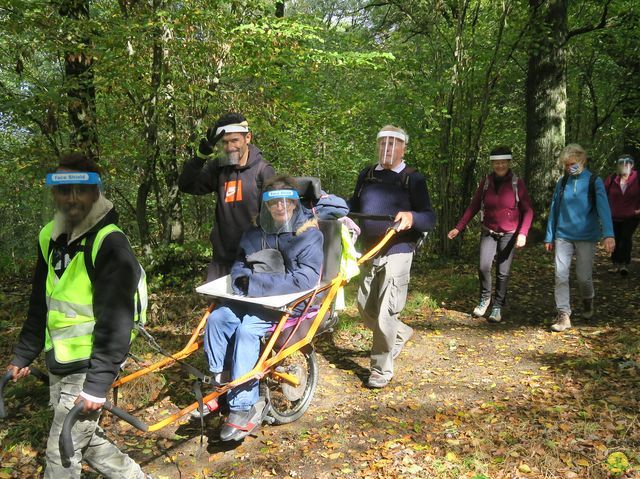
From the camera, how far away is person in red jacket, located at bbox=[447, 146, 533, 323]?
672 centimetres

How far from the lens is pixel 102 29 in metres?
5.96

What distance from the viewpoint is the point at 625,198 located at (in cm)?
885

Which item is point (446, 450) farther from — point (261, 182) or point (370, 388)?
point (261, 182)

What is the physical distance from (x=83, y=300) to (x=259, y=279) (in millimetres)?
1403

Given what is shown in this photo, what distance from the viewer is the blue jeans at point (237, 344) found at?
3.67m

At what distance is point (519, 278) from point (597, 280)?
130 cm

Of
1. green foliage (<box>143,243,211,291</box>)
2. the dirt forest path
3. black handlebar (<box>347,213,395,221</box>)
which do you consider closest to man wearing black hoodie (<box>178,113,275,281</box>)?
black handlebar (<box>347,213,395,221</box>)

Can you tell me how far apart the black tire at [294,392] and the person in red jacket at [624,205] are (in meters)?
7.04

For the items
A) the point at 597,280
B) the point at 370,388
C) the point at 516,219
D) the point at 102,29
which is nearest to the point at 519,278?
the point at 597,280

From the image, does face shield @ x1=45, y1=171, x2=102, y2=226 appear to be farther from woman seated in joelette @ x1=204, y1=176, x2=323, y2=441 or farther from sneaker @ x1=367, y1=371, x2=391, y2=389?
sneaker @ x1=367, y1=371, x2=391, y2=389

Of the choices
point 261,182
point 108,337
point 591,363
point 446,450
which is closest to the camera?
point 108,337

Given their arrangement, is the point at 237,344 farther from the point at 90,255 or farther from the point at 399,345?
the point at 399,345

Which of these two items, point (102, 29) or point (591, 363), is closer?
point (591, 363)

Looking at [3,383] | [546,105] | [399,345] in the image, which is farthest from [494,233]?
[3,383]
